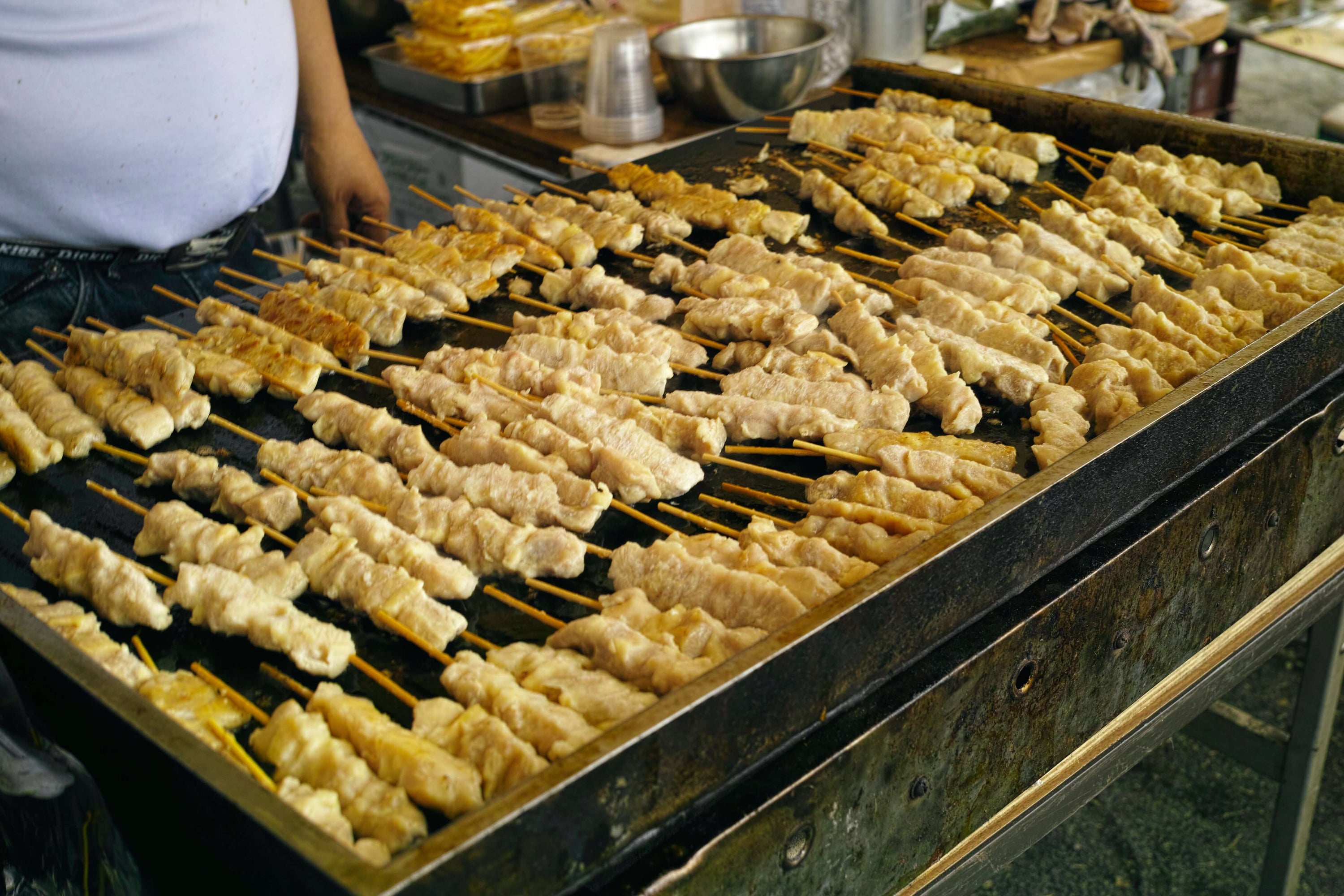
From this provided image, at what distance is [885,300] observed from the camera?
3.61 meters

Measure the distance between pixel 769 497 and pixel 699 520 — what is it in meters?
0.22

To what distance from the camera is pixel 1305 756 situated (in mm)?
3619

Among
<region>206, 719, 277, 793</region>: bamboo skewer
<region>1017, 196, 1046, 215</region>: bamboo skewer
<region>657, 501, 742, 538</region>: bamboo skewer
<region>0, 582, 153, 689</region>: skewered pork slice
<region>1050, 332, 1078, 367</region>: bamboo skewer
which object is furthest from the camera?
<region>1017, 196, 1046, 215</region>: bamboo skewer

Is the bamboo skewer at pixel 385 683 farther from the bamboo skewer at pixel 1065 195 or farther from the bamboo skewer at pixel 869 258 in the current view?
the bamboo skewer at pixel 1065 195

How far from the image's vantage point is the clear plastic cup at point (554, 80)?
5.80 m

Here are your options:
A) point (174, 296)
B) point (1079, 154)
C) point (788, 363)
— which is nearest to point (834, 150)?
point (1079, 154)

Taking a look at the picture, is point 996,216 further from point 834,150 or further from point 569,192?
point 569,192

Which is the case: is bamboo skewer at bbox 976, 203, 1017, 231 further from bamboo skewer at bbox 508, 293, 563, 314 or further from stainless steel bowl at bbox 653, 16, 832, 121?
bamboo skewer at bbox 508, 293, 563, 314

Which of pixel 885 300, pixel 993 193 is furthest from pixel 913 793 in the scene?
pixel 993 193

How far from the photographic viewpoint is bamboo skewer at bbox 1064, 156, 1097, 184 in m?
4.42

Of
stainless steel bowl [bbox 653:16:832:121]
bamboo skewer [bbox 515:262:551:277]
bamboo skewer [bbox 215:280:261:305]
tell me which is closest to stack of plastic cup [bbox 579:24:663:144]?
stainless steel bowl [bbox 653:16:832:121]

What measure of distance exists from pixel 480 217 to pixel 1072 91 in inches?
158

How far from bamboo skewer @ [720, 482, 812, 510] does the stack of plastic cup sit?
303 cm

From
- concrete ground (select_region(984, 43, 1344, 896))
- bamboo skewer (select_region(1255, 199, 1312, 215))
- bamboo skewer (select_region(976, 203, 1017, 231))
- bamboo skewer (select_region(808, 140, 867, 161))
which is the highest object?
bamboo skewer (select_region(808, 140, 867, 161))
